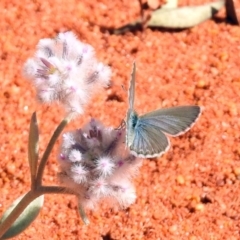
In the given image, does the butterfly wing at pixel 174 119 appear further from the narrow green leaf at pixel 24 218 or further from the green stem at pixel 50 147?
the narrow green leaf at pixel 24 218

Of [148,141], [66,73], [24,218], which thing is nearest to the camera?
[148,141]

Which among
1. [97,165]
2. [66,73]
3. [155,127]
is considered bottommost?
[97,165]

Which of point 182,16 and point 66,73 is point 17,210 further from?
point 182,16

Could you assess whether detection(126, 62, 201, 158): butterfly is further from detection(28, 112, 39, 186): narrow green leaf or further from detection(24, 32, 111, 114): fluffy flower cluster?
detection(28, 112, 39, 186): narrow green leaf

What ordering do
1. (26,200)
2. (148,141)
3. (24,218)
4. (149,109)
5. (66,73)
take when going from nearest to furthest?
(148,141) → (66,73) → (26,200) → (24,218) → (149,109)

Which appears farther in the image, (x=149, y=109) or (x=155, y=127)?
(x=149, y=109)

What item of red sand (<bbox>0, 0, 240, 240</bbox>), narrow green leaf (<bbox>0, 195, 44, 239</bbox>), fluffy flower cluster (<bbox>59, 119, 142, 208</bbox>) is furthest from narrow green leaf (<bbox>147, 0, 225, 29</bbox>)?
fluffy flower cluster (<bbox>59, 119, 142, 208</bbox>)

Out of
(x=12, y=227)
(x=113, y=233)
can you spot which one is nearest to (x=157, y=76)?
(x=113, y=233)

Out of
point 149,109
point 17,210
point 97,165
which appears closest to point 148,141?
point 97,165
